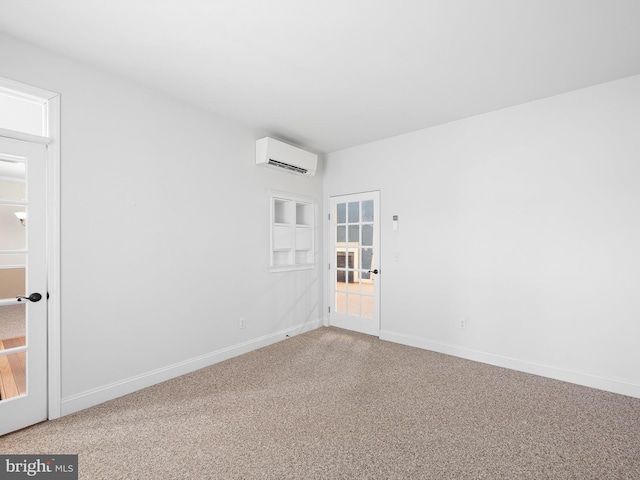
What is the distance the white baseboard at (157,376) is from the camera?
2376 millimetres

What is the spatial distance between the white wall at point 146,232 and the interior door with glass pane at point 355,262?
1.21 metres

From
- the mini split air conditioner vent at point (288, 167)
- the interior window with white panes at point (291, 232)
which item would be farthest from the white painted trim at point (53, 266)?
the interior window with white panes at point (291, 232)

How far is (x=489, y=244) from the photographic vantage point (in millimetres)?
3352

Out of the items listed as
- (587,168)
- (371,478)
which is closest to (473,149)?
(587,168)

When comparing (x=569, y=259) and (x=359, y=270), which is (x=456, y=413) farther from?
(x=359, y=270)

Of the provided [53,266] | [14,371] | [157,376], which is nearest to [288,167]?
[53,266]

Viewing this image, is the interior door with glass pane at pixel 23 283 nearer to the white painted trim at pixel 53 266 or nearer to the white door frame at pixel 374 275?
the white painted trim at pixel 53 266

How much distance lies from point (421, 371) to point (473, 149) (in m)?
2.47

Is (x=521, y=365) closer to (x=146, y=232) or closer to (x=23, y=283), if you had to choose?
(x=146, y=232)

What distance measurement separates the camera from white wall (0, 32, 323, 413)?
2.36 meters

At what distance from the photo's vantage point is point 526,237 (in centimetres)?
312

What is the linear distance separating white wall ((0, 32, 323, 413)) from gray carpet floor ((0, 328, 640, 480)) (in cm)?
36

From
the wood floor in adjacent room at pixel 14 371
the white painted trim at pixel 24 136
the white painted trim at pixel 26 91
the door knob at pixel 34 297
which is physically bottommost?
the wood floor in adjacent room at pixel 14 371

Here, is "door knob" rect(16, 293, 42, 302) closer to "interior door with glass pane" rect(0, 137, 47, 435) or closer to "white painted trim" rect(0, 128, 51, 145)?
"interior door with glass pane" rect(0, 137, 47, 435)
